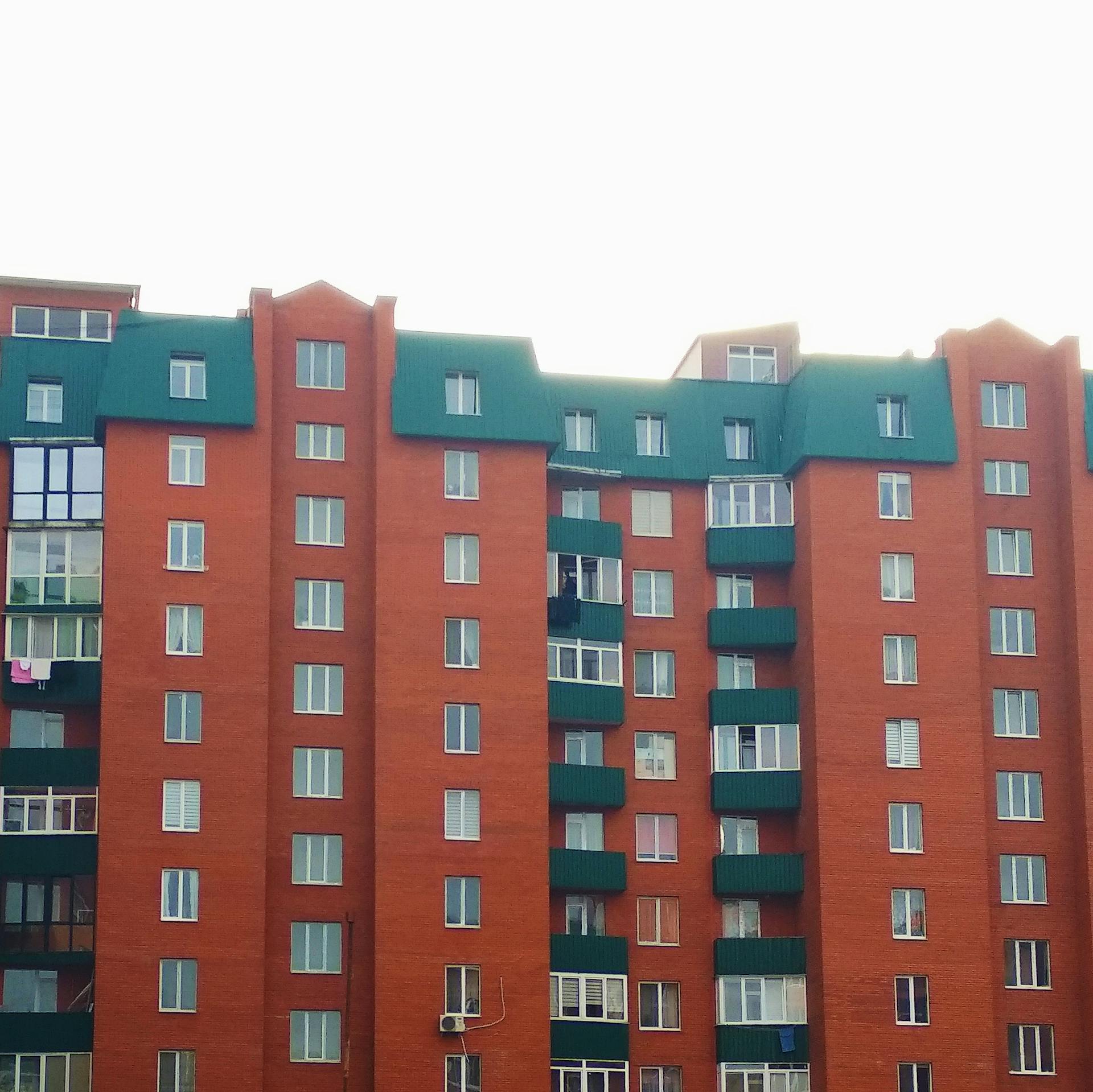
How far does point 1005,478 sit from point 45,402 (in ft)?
96.7

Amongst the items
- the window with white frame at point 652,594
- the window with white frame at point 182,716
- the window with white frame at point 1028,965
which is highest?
the window with white frame at point 652,594

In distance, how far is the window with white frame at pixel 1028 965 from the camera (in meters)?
69.0

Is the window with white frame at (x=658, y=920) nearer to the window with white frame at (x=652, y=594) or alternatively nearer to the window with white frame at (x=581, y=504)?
the window with white frame at (x=652, y=594)

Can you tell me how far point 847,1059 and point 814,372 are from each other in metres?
21.0

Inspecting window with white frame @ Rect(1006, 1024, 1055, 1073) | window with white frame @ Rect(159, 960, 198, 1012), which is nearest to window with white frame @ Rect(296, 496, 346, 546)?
window with white frame @ Rect(159, 960, 198, 1012)

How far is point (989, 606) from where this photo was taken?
71.8 meters

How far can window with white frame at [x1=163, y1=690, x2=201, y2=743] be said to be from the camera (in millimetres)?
66312

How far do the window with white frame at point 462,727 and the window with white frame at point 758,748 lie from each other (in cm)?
769

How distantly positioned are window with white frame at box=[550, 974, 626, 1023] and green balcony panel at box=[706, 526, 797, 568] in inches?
521

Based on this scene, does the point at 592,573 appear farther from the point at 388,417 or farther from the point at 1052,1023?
the point at 1052,1023

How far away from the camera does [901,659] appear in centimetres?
7044

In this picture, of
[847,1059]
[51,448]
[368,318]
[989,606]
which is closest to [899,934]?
[847,1059]

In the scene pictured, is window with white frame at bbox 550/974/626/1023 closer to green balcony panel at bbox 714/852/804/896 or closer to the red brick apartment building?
the red brick apartment building

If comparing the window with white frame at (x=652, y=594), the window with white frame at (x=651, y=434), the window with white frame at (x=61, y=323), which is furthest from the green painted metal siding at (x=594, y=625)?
the window with white frame at (x=61, y=323)
